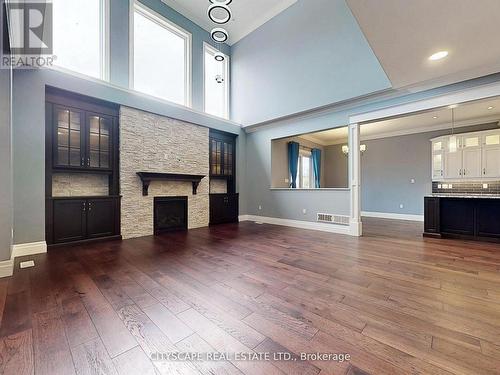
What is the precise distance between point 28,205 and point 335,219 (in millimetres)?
5786

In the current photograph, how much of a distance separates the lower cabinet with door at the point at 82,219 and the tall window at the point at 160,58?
2.83 m

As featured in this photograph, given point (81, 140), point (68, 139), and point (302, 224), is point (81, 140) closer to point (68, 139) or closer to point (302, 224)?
point (68, 139)

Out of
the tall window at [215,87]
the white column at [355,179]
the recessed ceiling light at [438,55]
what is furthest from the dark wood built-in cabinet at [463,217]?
the tall window at [215,87]

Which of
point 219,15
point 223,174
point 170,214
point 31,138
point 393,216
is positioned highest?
A: point 219,15

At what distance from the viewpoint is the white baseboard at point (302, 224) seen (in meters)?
4.98

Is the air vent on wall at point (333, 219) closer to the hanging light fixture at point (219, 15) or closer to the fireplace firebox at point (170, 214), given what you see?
the fireplace firebox at point (170, 214)

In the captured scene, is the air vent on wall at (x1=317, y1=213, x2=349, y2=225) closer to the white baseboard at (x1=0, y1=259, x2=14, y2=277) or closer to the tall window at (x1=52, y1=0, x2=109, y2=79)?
the white baseboard at (x1=0, y1=259, x2=14, y2=277)

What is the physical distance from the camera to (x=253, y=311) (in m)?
1.79

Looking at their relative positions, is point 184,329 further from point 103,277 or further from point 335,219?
point 335,219

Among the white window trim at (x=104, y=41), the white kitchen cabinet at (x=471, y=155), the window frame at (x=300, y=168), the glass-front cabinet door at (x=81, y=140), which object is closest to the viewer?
the glass-front cabinet door at (x=81, y=140)

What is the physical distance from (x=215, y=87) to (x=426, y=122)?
6614mm

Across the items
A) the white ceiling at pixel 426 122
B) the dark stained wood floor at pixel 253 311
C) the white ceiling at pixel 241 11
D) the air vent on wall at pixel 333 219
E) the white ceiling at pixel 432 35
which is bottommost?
the dark stained wood floor at pixel 253 311

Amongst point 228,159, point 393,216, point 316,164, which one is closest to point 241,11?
point 228,159

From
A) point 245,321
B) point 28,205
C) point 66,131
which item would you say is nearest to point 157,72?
point 66,131
